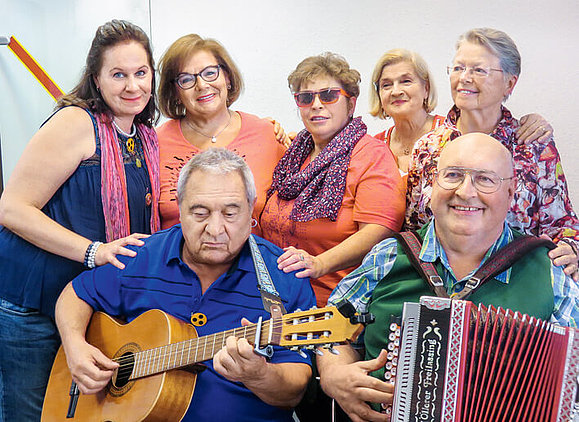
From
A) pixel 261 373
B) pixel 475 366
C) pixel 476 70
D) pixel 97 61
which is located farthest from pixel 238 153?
pixel 475 366

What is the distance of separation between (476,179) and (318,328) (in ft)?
2.13

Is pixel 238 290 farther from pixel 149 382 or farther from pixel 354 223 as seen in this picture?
pixel 354 223

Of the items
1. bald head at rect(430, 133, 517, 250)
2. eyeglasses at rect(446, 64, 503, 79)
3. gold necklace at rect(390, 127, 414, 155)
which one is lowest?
bald head at rect(430, 133, 517, 250)

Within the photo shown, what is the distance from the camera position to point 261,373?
1.46 metres

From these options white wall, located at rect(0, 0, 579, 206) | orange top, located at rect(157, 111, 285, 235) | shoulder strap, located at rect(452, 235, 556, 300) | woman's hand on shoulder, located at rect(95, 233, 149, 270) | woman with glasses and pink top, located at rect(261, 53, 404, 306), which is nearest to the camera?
shoulder strap, located at rect(452, 235, 556, 300)

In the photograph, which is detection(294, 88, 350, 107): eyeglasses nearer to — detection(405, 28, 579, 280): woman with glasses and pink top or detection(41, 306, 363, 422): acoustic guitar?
detection(405, 28, 579, 280): woman with glasses and pink top

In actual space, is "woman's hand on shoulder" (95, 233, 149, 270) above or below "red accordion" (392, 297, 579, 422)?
above

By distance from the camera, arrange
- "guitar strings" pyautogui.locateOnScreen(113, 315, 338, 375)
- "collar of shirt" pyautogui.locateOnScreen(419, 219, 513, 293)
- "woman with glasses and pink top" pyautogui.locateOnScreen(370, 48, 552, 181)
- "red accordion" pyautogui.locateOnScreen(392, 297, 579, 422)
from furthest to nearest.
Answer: "woman with glasses and pink top" pyautogui.locateOnScreen(370, 48, 552, 181) → "collar of shirt" pyautogui.locateOnScreen(419, 219, 513, 293) → "guitar strings" pyautogui.locateOnScreen(113, 315, 338, 375) → "red accordion" pyautogui.locateOnScreen(392, 297, 579, 422)

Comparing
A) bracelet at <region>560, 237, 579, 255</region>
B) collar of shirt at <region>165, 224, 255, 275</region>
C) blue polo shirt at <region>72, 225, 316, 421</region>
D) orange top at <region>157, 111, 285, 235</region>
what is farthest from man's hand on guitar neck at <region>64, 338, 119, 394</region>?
bracelet at <region>560, 237, 579, 255</region>

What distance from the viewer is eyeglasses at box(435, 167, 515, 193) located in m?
1.61

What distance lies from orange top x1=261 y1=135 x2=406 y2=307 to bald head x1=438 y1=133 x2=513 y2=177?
0.43 meters

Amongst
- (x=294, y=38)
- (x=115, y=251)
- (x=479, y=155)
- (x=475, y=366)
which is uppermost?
(x=294, y=38)

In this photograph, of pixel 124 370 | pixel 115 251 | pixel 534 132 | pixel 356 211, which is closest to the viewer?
pixel 124 370

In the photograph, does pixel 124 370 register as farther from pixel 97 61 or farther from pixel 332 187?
pixel 97 61
